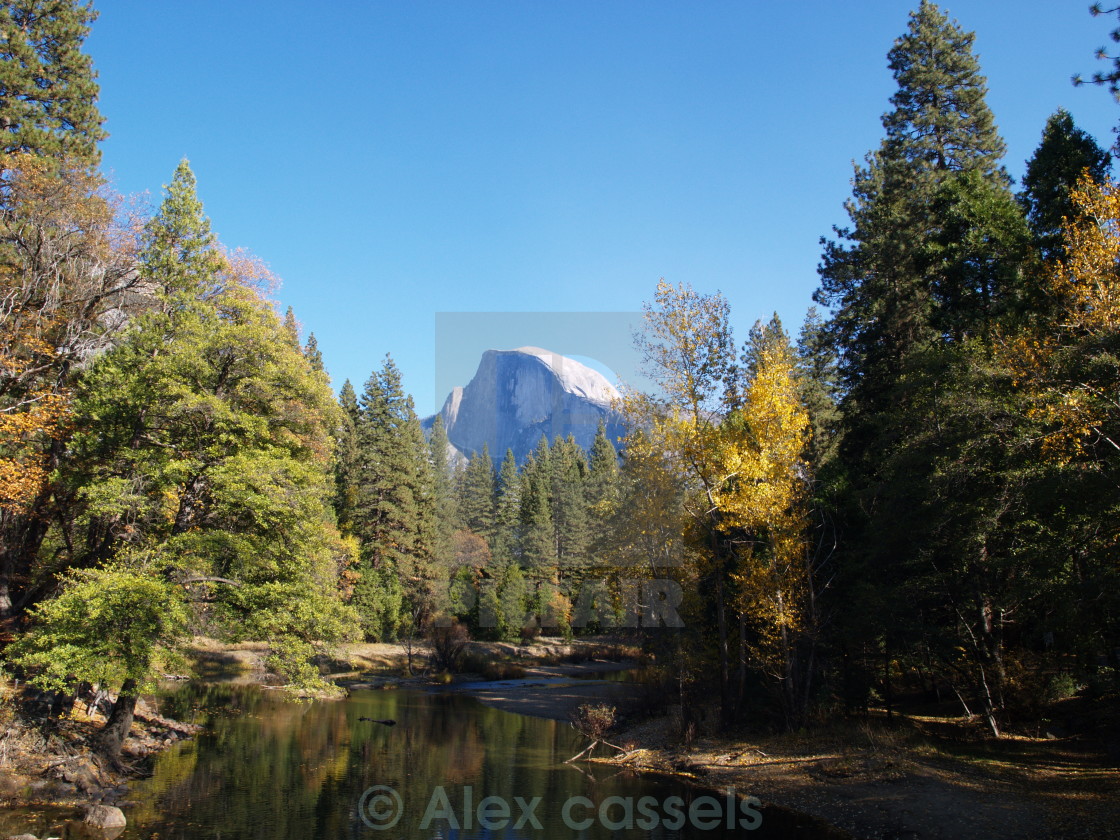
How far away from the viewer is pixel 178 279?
19359mm

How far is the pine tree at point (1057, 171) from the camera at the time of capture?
62.1ft

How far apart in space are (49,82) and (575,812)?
96.8ft

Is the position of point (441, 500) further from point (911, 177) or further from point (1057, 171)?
point (1057, 171)

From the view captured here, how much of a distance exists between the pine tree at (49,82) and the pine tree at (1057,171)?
30.5 m

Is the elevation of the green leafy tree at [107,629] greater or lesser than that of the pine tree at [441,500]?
lesser

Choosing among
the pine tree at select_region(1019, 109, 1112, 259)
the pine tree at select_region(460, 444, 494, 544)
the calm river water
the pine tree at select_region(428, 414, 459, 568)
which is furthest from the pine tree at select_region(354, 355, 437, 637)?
the pine tree at select_region(1019, 109, 1112, 259)

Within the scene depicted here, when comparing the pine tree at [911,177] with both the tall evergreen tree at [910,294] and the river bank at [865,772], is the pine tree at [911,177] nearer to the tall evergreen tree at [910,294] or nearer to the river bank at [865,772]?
the tall evergreen tree at [910,294]

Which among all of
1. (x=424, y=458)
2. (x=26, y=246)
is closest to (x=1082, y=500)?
(x=26, y=246)

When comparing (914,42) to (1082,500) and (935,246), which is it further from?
(1082,500)

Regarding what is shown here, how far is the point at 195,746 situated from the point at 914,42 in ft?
128

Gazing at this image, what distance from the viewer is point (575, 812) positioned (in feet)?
54.0

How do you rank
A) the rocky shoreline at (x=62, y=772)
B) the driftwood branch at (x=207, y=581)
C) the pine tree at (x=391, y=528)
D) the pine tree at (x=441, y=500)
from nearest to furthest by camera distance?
the rocky shoreline at (x=62, y=772)
the driftwood branch at (x=207, y=581)
the pine tree at (x=391, y=528)
the pine tree at (x=441, y=500)

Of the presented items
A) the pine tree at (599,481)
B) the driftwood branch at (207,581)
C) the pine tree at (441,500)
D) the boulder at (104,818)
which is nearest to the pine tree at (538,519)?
the pine tree at (599,481)

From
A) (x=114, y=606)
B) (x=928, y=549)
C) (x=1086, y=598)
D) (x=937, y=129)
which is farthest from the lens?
(x=937, y=129)
